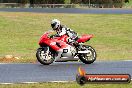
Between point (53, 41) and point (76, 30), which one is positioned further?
point (76, 30)

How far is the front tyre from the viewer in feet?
45.5

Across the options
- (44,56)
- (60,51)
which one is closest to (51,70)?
(44,56)

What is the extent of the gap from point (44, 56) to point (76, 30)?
64.9ft

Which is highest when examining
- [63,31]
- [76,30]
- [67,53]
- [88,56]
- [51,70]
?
[63,31]

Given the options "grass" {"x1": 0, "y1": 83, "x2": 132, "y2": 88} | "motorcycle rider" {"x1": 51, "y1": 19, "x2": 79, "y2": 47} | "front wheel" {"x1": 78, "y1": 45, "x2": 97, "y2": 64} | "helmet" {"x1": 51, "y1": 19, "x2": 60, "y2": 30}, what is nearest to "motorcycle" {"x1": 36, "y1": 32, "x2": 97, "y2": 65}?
"front wheel" {"x1": 78, "y1": 45, "x2": 97, "y2": 64}

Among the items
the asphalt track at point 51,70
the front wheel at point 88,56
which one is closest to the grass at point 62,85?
the asphalt track at point 51,70

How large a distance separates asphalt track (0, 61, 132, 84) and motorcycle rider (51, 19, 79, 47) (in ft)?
2.59

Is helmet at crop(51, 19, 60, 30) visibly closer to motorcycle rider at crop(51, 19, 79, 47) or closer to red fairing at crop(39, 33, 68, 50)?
motorcycle rider at crop(51, 19, 79, 47)

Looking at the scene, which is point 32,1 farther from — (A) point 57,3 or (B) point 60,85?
(B) point 60,85

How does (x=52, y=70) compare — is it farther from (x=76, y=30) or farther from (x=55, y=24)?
(x=76, y=30)

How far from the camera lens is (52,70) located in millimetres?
12930

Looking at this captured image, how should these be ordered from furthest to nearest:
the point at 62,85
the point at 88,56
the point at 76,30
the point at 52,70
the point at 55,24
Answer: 1. the point at 76,30
2. the point at 88,56
3. the point at 55,24
4. the point at 52,70
5. the point at 62,85

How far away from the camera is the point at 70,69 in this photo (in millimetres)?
13102

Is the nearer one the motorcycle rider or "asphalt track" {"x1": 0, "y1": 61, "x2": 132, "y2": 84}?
"asphalt track" {"x1": 0, "y1": 61, "x2": 132, "y2": 84}
